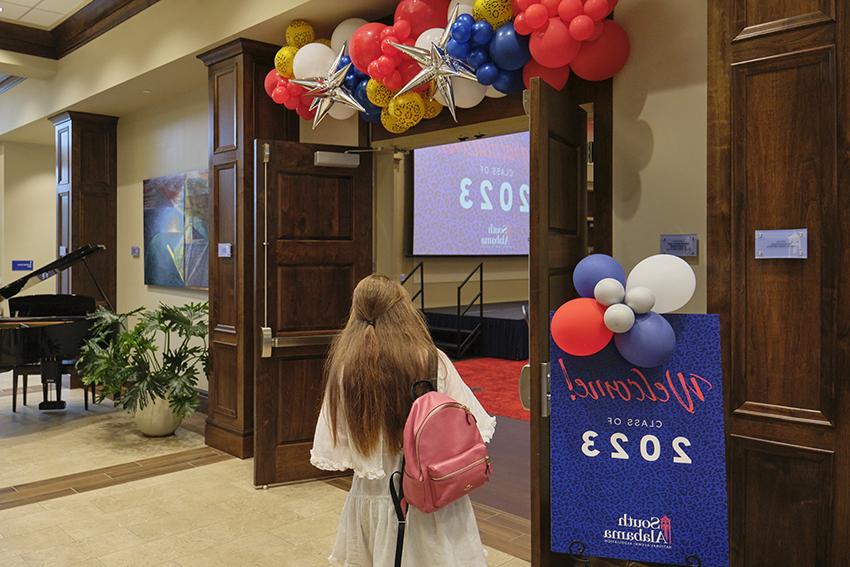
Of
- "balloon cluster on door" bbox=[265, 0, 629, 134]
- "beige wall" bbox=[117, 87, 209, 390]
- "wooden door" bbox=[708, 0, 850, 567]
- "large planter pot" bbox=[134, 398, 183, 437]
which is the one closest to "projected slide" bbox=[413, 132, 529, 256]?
"beige wall" bbox=[117, 87, 209, 390]

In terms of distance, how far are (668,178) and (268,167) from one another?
2.38m

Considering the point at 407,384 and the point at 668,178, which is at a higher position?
the point at 668,178

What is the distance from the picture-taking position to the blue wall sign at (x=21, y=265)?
9.49 metres

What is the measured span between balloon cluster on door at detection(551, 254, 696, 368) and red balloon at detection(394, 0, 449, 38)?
1.90m

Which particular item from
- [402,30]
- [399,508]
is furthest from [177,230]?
[399,508]

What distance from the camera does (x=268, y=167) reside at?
169 inches

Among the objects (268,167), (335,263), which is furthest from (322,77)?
(335,263)

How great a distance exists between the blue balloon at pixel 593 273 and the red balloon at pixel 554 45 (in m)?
1.10

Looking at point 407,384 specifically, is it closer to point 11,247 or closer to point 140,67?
point 140,67

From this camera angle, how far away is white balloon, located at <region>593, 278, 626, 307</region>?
7.13ft

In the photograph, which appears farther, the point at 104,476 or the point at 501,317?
the point at 501,317

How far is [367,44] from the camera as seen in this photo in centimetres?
375

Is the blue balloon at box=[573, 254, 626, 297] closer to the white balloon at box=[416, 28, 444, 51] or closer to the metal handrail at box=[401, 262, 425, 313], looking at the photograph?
the white balloon at box=[416, 28, 444, 51]

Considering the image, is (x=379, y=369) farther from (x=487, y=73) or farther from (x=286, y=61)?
(x=286, y=61)
